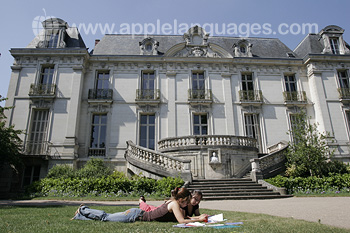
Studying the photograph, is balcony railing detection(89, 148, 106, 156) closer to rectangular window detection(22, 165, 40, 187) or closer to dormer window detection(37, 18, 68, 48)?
rectangular window detection(22, 165, 40, 187)

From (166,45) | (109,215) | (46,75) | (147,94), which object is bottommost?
(109,215)

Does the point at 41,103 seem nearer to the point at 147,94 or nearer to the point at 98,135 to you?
the point at 98,135

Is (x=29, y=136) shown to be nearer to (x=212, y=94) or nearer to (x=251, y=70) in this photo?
(x=212, y=94)

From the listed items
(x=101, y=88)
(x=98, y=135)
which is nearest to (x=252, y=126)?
Result: (x=98, y=135)

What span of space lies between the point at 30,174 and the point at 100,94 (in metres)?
6.61

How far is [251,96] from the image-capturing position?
17.8 m

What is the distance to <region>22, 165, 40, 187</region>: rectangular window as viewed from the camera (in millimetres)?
14594

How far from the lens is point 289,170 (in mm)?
12938

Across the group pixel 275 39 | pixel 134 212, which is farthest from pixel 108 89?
pixel 275 39

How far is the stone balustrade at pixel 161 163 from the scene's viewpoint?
11.2 m

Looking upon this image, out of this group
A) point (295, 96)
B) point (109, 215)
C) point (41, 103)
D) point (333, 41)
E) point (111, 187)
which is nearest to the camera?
point (109, 215)

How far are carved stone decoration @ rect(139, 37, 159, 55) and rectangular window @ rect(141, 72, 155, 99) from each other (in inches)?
65.4

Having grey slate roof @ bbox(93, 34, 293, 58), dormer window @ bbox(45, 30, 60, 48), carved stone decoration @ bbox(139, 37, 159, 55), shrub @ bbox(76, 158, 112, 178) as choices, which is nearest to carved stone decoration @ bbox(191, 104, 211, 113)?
carved stone decoration @ bbox(139, 37, 159, 55)

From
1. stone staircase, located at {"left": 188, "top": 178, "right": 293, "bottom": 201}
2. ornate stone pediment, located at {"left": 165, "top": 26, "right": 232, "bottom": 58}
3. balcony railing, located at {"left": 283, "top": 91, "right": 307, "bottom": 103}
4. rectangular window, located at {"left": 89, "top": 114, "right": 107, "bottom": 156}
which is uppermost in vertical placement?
ornate stone pediment, located at {"left": 165, "top": 26, "right": 232, "bottom": 58}
